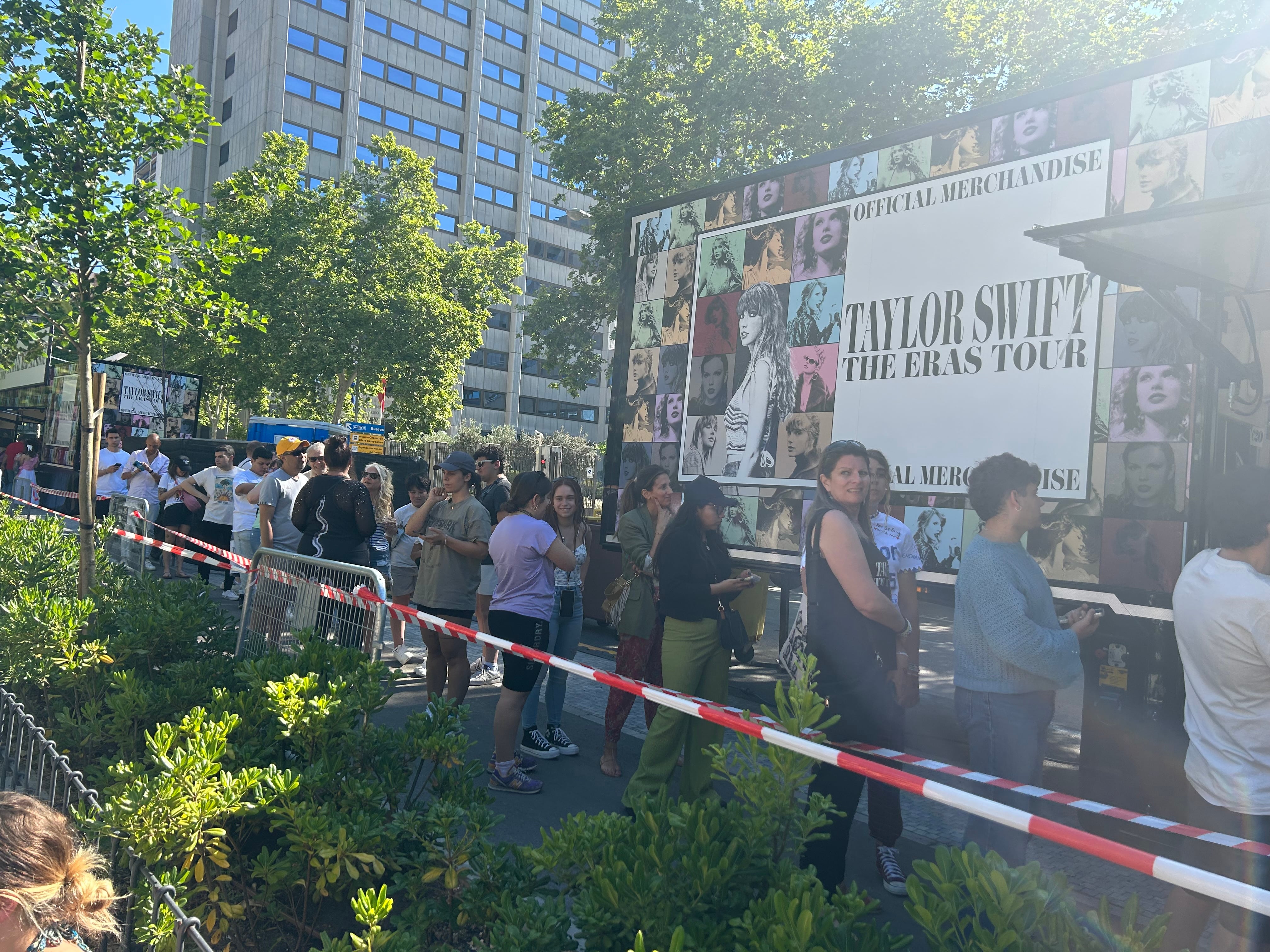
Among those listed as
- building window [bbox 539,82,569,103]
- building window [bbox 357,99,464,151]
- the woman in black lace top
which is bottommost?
the woman in black lace top

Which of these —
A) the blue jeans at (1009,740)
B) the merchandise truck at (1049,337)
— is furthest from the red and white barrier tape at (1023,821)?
the merchandise truck at (1049,337)

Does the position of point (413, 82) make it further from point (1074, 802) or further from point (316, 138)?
point (1074, 802)

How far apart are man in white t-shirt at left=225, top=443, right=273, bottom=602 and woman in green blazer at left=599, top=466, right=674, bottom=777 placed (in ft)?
16.9

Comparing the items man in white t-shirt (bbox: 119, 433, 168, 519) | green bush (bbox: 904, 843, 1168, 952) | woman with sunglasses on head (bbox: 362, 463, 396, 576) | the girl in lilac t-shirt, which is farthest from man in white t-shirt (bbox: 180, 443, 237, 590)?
green bush (bbox: 904, 843, 1168, 952)

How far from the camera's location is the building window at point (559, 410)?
60.2 metres

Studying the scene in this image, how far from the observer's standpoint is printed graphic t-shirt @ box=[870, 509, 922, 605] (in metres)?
5.02

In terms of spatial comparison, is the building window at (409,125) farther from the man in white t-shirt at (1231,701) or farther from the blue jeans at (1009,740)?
the man in white t-shirt at (1231,701)

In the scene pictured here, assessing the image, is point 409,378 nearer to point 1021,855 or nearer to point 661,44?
point 661,44

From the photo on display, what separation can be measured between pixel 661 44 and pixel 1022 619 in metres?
Result: 20.4

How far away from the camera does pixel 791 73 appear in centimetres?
1919

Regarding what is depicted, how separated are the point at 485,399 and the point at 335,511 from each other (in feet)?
170

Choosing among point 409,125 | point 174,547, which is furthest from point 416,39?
point 174,547

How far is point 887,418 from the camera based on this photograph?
6074 millimetres

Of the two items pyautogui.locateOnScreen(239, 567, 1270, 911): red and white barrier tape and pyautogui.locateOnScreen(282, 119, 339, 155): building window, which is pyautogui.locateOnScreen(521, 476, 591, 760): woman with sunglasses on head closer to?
pyautogui.locateOnScreen(239, 567, 1270, 911): red and white barrier tape
